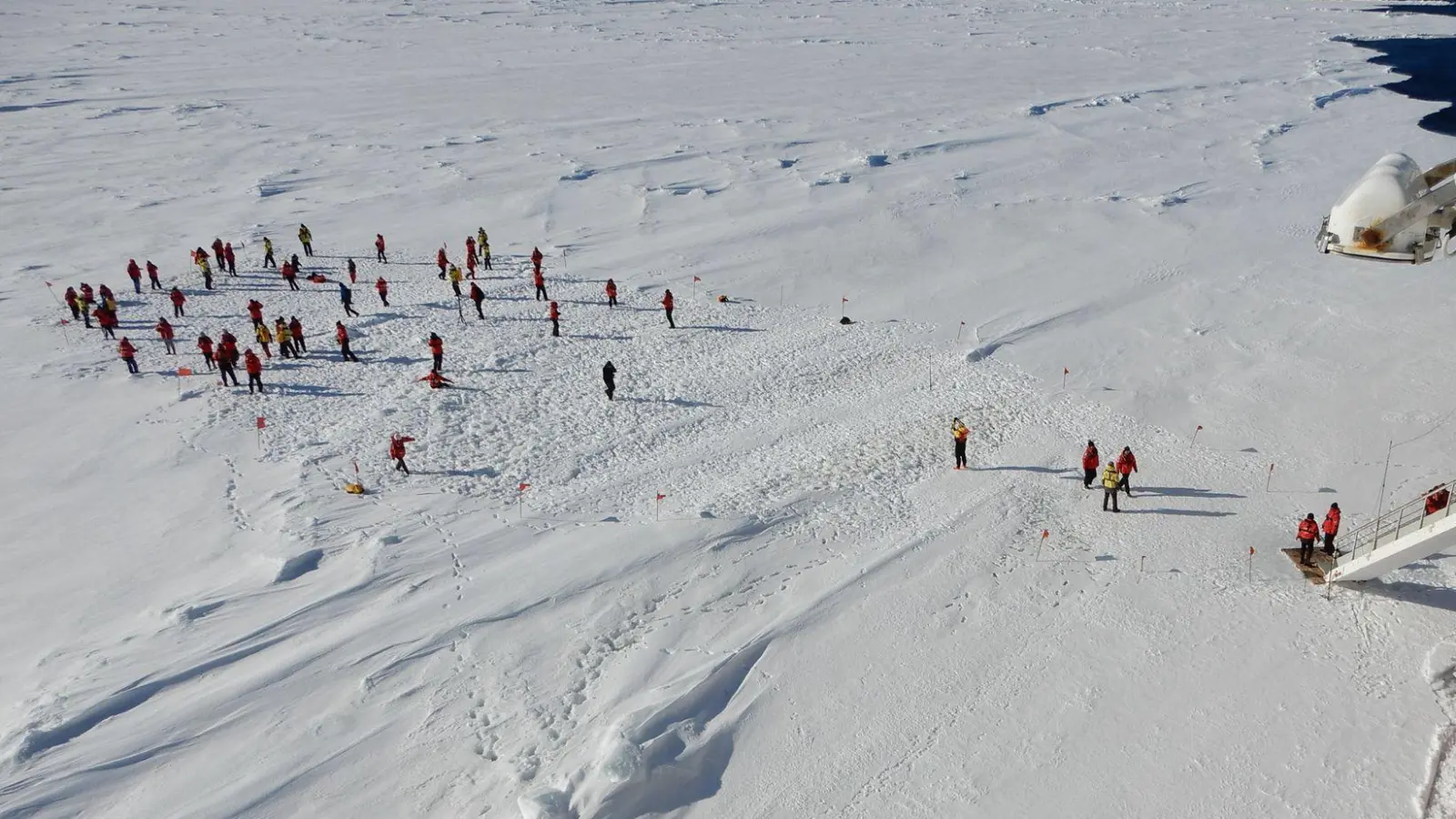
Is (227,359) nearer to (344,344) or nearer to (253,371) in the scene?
(253,371)

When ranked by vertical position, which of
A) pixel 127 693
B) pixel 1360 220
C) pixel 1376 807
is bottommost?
pixel 1376 807

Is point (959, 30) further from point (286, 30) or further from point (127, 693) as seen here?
point (127, 693)

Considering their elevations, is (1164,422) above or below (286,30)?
below

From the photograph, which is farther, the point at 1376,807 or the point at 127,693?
the point at 127,693

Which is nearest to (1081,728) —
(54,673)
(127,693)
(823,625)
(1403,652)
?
(823,625)

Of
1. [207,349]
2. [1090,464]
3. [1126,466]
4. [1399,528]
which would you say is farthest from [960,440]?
[207,349]

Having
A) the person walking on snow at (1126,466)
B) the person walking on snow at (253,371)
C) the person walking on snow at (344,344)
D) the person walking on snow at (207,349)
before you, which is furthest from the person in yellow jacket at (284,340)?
the person walking on snow at (1126,466)

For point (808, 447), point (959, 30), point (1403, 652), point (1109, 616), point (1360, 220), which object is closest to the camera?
point (1403, 652)
